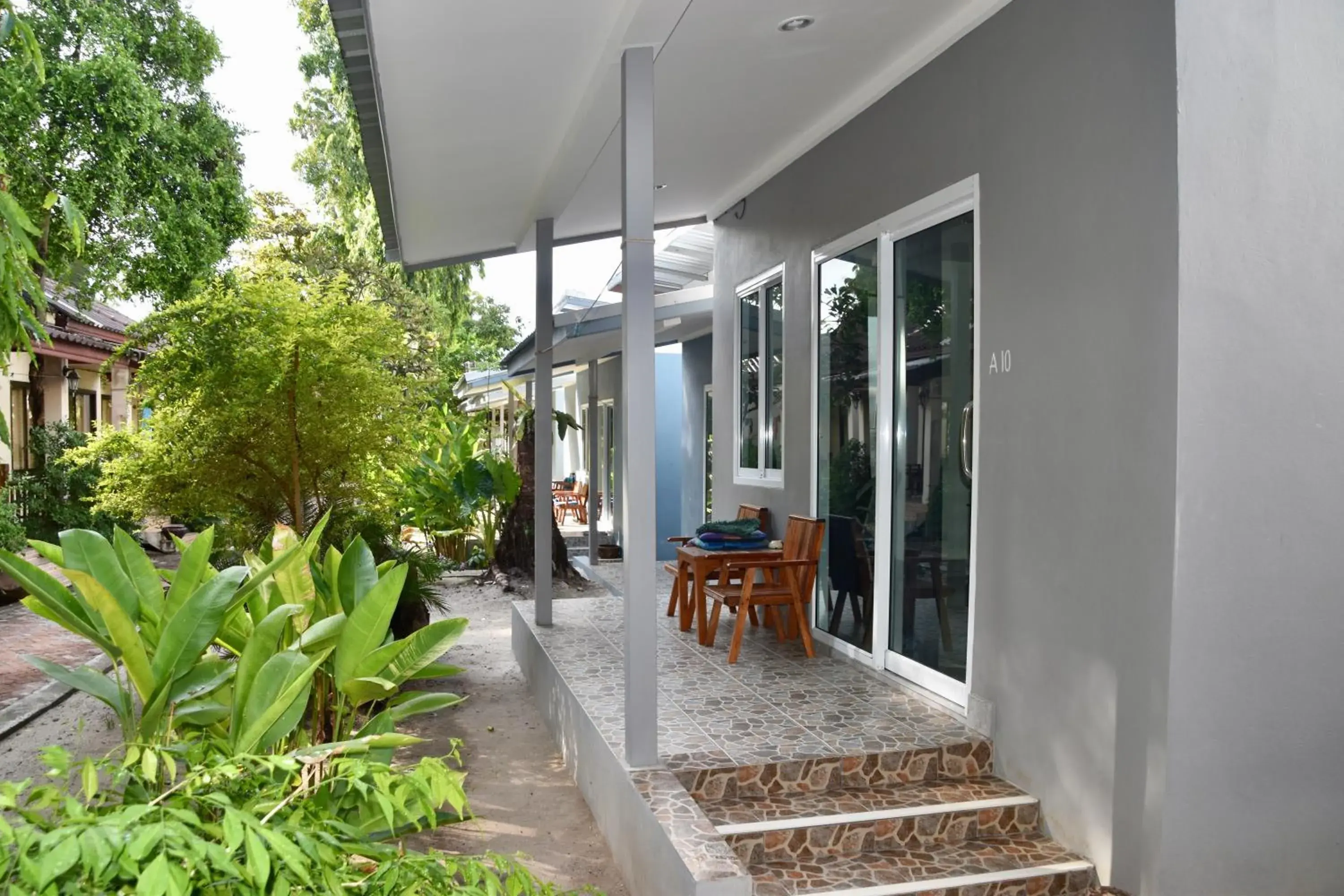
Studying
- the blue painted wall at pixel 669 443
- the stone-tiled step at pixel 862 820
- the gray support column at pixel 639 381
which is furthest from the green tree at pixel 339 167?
the stone-tiled step at pixel 862 820

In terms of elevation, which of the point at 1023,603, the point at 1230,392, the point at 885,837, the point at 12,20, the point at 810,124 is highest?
the point at 810,124

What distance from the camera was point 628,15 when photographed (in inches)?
156

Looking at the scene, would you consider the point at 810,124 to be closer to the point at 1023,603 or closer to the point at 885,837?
the point at 1023,603

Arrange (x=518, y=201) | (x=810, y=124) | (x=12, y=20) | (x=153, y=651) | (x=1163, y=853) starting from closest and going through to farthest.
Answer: (x=12, y=20) < (x=153, y=651) < (x=1163, y=853) < (x=810, y=124) < (x=518, y=201)

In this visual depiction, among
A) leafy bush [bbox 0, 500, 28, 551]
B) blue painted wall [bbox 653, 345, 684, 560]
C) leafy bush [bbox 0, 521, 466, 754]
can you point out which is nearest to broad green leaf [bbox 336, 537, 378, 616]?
leafy bush [bbox 0, 521, 466, 754]

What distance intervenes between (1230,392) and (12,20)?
11.6ft

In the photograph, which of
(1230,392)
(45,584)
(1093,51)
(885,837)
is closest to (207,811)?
(45,584)

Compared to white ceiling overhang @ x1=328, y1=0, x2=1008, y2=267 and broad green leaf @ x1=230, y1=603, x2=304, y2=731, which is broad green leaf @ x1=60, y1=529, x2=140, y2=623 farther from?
white ceiling overhang @ x1=328, y1=0, x2=1008, y2=267

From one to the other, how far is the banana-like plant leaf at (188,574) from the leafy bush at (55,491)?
10.7 meters

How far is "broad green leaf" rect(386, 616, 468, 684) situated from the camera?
2930 millimetres

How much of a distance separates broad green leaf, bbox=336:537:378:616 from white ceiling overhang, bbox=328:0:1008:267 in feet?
7.41

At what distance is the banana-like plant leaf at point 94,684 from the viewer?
2277 millimetres

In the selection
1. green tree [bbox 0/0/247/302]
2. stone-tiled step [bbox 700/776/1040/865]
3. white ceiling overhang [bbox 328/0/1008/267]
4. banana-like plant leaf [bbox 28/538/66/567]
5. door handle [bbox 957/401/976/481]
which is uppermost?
green tree [bbox 0/0/247/302]

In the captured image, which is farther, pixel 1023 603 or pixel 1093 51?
pixel 1023 603
